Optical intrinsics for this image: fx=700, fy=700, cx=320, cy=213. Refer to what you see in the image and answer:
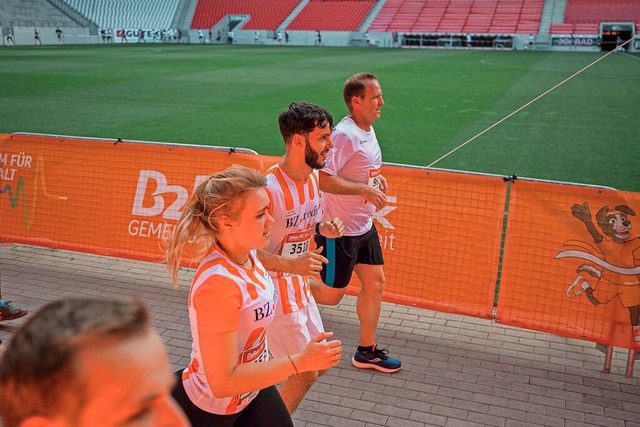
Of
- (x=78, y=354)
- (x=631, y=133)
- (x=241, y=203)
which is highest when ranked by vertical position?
(x=78, y=354)

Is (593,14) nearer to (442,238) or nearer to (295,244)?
(442,238)

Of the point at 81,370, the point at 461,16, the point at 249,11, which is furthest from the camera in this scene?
the point at 249,11

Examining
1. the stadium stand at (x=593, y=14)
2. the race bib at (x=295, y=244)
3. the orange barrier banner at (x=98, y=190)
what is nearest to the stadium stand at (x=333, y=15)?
the stadium stand at (x=593, y=14)

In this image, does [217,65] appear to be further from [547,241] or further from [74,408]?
[74,408]

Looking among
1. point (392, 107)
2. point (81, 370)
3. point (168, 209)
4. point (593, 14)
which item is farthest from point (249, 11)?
point (81, 370)

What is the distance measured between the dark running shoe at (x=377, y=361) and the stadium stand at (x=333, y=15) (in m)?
57.8

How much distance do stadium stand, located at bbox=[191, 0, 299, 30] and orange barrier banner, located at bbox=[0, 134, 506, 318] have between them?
58.6 m

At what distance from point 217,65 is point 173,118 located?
17049mm

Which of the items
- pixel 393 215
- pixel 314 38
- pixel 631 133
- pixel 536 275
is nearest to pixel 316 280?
pixel 393 215

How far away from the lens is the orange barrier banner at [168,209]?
676 cm

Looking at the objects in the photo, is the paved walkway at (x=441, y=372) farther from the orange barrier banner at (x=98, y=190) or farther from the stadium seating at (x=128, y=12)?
the stadium seating at (x=128, y=12)

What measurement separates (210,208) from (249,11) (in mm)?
67843

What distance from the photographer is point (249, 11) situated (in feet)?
223

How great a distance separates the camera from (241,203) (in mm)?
3314
